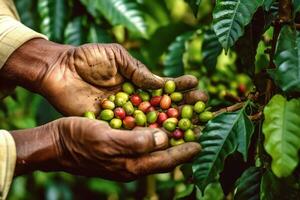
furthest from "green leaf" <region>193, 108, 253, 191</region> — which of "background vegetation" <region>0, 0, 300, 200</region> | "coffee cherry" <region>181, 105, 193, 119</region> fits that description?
"coffee cherry" <region>181, 105, 193, 119</region>

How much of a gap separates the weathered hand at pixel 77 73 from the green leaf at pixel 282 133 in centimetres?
47

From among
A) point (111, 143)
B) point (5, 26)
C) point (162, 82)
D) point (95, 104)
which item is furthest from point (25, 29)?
point (111, 143)

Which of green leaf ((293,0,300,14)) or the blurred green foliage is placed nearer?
green leaf ((293,0,300,14))

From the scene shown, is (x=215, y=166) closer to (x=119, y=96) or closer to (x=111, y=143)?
(x=111, y=143)

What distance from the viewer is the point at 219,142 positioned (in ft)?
5.24

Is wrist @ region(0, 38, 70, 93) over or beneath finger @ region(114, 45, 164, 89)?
beneath

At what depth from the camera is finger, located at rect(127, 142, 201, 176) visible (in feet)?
5.36

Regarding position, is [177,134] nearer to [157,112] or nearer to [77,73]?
[157,112]

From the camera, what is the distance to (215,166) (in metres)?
1.56

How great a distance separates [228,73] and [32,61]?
987 mm

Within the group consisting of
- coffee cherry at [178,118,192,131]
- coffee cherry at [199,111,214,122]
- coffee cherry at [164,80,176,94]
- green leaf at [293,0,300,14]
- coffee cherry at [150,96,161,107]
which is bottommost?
coffee cherry at [150,96,161,107]

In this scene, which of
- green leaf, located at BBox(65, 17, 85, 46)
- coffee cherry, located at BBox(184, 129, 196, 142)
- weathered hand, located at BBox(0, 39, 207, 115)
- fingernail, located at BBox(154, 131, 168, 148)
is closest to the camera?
fingernail, located at BBox(154, 131, 168, 148)

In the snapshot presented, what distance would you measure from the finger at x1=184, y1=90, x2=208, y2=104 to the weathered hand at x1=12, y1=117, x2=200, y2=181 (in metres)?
0.33

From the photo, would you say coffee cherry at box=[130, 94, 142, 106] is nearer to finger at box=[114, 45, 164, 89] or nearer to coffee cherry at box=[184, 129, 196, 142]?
finger at box=[114, 45, 164, 89]
